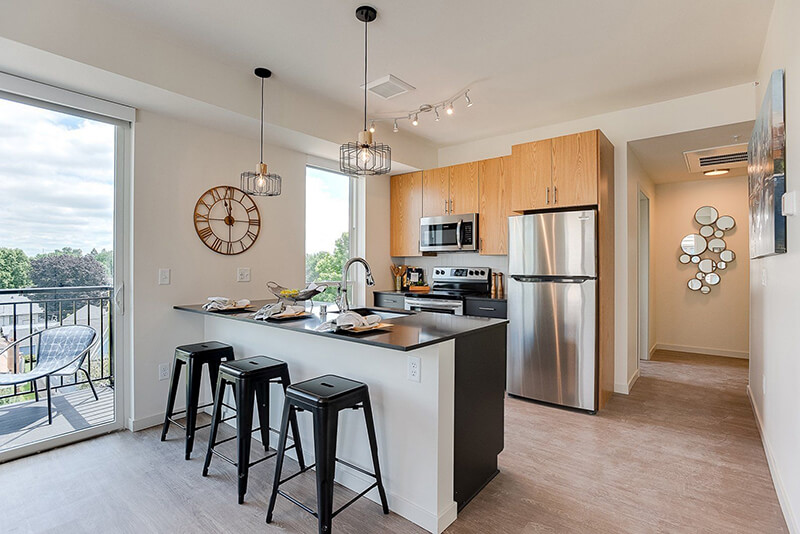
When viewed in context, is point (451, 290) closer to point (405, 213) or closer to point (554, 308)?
point (405, 213)

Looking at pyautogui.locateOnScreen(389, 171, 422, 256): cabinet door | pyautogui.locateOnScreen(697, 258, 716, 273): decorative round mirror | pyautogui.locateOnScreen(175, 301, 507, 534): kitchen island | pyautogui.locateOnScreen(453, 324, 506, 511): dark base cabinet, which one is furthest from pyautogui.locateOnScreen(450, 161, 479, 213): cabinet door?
pyautogui.locateOnScreen(697, 258, 716, 273): decorative round mirror

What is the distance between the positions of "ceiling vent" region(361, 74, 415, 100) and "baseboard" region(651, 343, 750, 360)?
5281 mm

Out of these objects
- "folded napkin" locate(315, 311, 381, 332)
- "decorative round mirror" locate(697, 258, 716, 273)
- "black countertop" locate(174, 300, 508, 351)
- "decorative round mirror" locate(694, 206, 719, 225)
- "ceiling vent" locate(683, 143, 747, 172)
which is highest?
"ceiling vent" locate(683, 143, 747, 172)

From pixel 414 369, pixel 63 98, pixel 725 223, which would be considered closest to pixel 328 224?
pixel 63 98

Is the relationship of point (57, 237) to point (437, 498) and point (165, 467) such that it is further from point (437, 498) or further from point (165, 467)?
point (437, 498)

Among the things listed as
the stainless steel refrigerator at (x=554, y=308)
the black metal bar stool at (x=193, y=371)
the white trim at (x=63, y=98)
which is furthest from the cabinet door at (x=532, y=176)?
the white trim at (x=63, y=98)

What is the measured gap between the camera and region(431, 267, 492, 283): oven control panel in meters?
4.78

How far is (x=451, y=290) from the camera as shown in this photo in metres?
4.80

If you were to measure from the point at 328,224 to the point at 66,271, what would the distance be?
2.38m

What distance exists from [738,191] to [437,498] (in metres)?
5.93

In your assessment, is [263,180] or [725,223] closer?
[263,180]

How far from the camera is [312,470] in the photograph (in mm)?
2482

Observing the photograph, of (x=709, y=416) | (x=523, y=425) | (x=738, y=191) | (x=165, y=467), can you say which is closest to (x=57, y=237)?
A: (x=165, y=467)

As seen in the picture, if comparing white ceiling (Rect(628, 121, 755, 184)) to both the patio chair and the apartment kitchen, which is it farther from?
the patio chair
